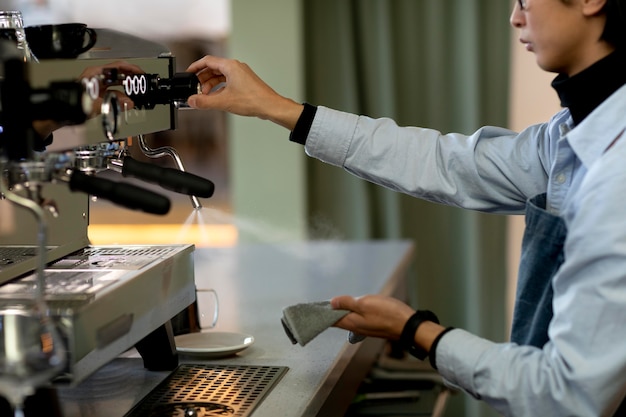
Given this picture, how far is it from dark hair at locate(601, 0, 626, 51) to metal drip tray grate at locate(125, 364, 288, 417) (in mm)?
721

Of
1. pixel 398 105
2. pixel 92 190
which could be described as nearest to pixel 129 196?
pixel 92 190

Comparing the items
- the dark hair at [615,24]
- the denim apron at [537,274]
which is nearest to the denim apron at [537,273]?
the denim apron at [537,274]

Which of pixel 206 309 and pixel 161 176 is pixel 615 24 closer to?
pixel 161 176

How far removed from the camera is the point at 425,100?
3293 mm

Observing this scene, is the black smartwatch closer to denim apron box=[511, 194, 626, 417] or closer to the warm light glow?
denim apron box=[511, 194, 626, 417]

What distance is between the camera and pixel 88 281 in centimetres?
125

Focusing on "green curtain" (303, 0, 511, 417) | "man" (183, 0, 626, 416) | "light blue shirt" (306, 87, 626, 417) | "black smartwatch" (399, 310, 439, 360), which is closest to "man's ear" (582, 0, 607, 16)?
"man" (183, 0, 626, 416)

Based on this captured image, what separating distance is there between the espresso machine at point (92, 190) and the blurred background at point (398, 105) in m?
1.69

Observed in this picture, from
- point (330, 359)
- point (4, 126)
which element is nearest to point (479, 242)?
point (330, 359)

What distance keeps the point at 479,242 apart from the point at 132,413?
2.15 m

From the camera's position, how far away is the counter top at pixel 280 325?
1402 mm

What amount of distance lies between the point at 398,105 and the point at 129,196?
2333 millimetres

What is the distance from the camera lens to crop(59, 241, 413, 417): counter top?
140cm

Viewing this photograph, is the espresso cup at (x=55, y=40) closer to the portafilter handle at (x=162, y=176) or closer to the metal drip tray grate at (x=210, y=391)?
the portafilter handle at (x=162, y=176)
